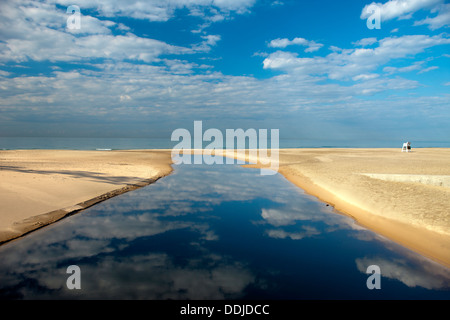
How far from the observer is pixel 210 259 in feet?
24.2

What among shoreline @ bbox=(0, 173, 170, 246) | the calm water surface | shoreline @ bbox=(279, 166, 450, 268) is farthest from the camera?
shoreline @ bbox=(0, 173, 170, 246)

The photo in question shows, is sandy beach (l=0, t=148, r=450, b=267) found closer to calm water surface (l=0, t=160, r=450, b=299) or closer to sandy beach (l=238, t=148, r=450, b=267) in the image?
sandy beach (l=238, t=148, r=450, b=267)

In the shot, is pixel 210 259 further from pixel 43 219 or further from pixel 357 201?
pixel 357 201

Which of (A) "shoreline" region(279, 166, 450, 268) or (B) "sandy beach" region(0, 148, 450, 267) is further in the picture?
(B) "sandy beach" region(0, 148, 450, 267)

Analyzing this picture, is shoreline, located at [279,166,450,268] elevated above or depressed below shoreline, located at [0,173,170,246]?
below

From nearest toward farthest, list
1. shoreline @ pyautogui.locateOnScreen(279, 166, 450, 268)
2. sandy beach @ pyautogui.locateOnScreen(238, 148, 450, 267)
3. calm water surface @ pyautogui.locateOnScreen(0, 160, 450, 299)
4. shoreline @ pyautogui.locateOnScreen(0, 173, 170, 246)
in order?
calm water surface @ pyautogui.locateOnScreen(0, 160, 450, 299) → shoreline @ pyautogui.locateOnScreen(279, 166, 450, 268) → shoreline @ pyautogui.locateOnScreen(0, 173, 170, 246) → sandy beach @ pyautogui.locateOnScreen(238, 148, 450, 267)

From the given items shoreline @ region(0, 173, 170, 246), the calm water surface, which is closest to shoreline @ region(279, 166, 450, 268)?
the calm water surface

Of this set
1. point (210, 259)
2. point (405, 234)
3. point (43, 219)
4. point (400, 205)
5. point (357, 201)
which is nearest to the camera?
point (210, 259)

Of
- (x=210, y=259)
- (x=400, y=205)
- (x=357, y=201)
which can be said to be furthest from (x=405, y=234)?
(x=210, y=259)

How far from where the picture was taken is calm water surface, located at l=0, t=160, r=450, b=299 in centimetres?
585

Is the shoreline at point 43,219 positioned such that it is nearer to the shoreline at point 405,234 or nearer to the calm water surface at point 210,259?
the calm water surface at point 210,259

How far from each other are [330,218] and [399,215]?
2.71 m

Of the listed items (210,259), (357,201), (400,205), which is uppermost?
(400,205)
